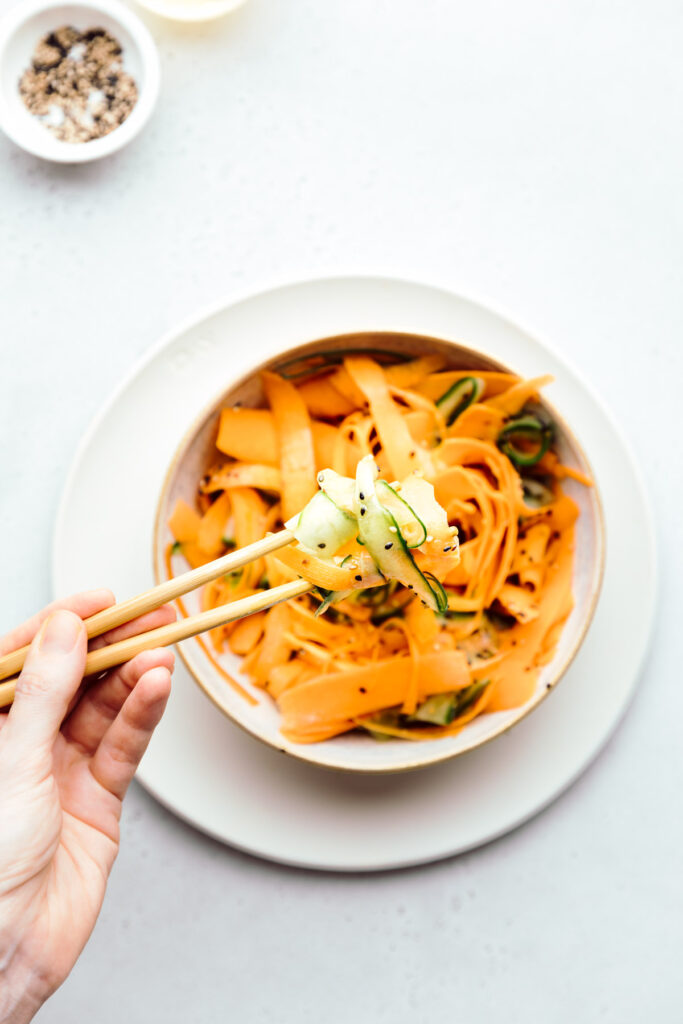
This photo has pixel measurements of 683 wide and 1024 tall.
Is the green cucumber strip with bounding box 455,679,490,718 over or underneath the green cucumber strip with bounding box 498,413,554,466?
underneath

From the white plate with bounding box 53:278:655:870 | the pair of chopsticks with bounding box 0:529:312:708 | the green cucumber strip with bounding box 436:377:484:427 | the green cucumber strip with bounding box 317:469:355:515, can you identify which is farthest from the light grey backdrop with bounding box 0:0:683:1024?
the green cucumber strip with bounding box 317:469:355:515

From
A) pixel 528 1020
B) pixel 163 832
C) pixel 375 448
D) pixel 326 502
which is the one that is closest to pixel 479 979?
pixel 528 1020

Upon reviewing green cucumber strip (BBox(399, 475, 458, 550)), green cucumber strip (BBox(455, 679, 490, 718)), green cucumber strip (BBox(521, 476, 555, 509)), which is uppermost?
green cucumber strip (BBox(399, 475, 458, 550))

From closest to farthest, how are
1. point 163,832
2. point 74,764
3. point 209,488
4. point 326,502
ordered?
point 326,502 → point 74,764 → point 209,488 → point 163,832

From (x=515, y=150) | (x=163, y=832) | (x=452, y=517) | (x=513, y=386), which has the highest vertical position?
(x=515, y=150)

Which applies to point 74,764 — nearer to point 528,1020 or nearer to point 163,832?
point 163,832

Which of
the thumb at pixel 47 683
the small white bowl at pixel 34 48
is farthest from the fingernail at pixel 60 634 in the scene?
the small white bowl at pixel 34 48

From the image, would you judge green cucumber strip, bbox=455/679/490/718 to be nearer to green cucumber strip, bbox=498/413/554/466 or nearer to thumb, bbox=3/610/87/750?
green cucumber strip, bbox=498/413/554/466

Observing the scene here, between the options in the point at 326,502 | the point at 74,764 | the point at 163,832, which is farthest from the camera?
the point at 163,832
